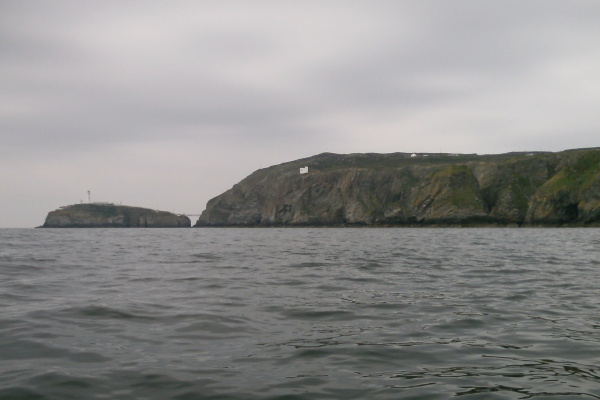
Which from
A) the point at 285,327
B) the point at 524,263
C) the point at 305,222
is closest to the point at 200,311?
the point at 285,327

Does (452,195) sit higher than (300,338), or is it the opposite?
(452,195)

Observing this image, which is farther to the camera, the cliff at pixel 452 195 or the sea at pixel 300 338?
the cliff at pixel 452 195

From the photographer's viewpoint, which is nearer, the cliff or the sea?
the sea

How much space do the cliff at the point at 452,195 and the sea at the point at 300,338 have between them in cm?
9514

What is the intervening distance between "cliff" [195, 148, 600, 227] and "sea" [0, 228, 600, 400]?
3745 inches

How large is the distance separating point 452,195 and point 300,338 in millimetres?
123162

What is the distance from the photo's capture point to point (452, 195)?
124625 millimetres

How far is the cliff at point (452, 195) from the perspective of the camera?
10206 centimetres

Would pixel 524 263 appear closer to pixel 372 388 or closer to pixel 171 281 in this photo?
pixel 171 281

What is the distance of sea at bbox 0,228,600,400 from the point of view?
585 centimetres

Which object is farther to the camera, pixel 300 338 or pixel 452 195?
pixel 452 195

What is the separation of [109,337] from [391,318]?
213 inches

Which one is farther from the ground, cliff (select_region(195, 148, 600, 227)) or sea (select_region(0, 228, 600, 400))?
cliff (select_region(195, 148, 600, 227))

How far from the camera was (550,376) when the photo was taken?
618cm
